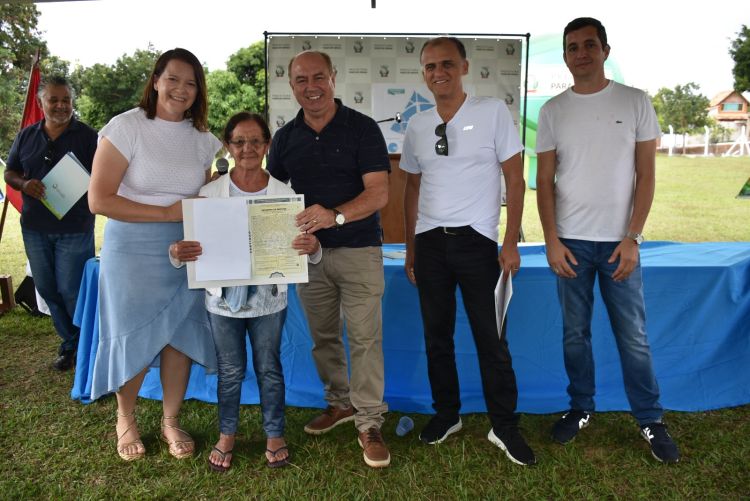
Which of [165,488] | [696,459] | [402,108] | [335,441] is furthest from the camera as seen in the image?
[402,108]

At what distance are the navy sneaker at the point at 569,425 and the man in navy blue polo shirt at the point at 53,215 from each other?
292cm

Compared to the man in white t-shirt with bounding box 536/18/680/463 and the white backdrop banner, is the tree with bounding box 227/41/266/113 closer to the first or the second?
the white backdrop banner

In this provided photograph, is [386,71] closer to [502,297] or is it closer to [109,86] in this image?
[502,297]

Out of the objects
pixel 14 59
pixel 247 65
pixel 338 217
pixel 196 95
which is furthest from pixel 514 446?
pixel 247 65

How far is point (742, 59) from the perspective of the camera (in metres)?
10.3

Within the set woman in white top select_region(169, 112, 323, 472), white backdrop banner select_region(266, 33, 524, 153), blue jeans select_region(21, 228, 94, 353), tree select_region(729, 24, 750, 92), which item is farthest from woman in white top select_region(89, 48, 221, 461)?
tree select_region(729, 24, 750, 92)

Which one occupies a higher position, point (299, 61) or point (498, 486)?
point (299, 61)

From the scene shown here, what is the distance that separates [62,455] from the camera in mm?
2617

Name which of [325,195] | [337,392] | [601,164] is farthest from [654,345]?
[325,195]

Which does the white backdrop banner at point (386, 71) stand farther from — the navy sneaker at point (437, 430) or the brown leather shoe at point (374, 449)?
the brown leather shoe at point (374, 449)

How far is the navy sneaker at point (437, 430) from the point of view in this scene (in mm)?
2639

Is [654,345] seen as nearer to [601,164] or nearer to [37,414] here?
[601,164]

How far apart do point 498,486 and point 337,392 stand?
88cm

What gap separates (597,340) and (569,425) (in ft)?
1.66
